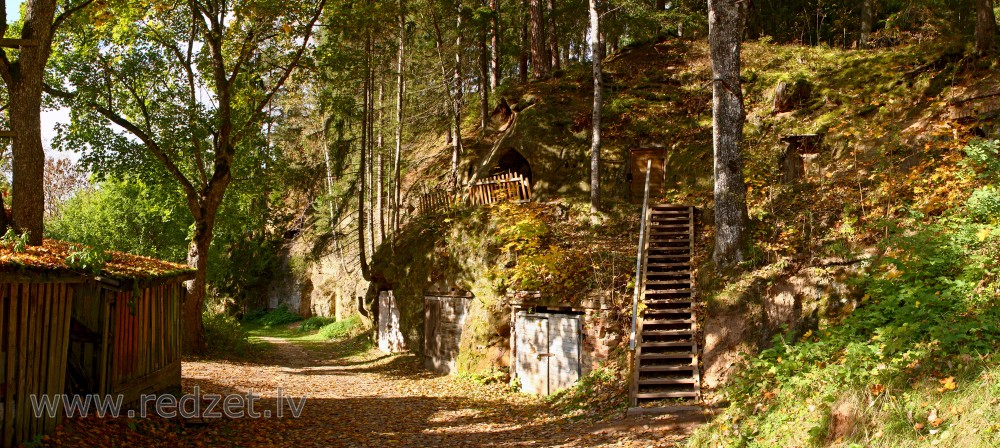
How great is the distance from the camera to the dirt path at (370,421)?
920 centimetres

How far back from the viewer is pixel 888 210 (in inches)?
431

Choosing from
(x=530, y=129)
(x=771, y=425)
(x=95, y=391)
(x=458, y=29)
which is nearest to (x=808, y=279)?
(x=771, y=425)

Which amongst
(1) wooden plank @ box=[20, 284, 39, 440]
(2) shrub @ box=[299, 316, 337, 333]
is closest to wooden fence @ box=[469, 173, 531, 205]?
(1) wooden plank @ box=[20, 284, 39, 440]

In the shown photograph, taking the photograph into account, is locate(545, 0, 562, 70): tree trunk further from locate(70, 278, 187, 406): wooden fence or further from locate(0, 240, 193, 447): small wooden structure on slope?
locate(70, 278, 187, 406): wooden fence

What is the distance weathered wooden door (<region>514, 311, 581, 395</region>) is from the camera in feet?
45.0

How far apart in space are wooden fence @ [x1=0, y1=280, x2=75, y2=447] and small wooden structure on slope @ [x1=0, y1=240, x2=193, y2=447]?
0.01m

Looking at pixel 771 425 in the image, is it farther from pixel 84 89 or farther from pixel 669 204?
pixel 84 89

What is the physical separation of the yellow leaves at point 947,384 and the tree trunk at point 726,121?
5.77 m

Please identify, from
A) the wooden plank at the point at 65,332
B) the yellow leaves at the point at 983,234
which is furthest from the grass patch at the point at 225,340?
the yellow leaves at the point at 983,234

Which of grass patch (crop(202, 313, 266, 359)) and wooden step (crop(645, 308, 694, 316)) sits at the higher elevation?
wooden step (crop(645, 308, 694, 316))

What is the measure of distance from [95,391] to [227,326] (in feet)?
41.9

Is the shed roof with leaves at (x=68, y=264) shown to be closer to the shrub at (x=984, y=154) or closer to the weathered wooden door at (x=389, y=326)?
the weathered wooden door at (x=389, y=326)

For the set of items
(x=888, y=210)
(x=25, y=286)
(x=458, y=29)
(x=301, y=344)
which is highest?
(x=458, y=29)

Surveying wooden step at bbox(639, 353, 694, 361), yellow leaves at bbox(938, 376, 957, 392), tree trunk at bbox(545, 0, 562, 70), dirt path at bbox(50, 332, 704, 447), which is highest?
tree trunk at bbox(545, 0, 562, 70)
